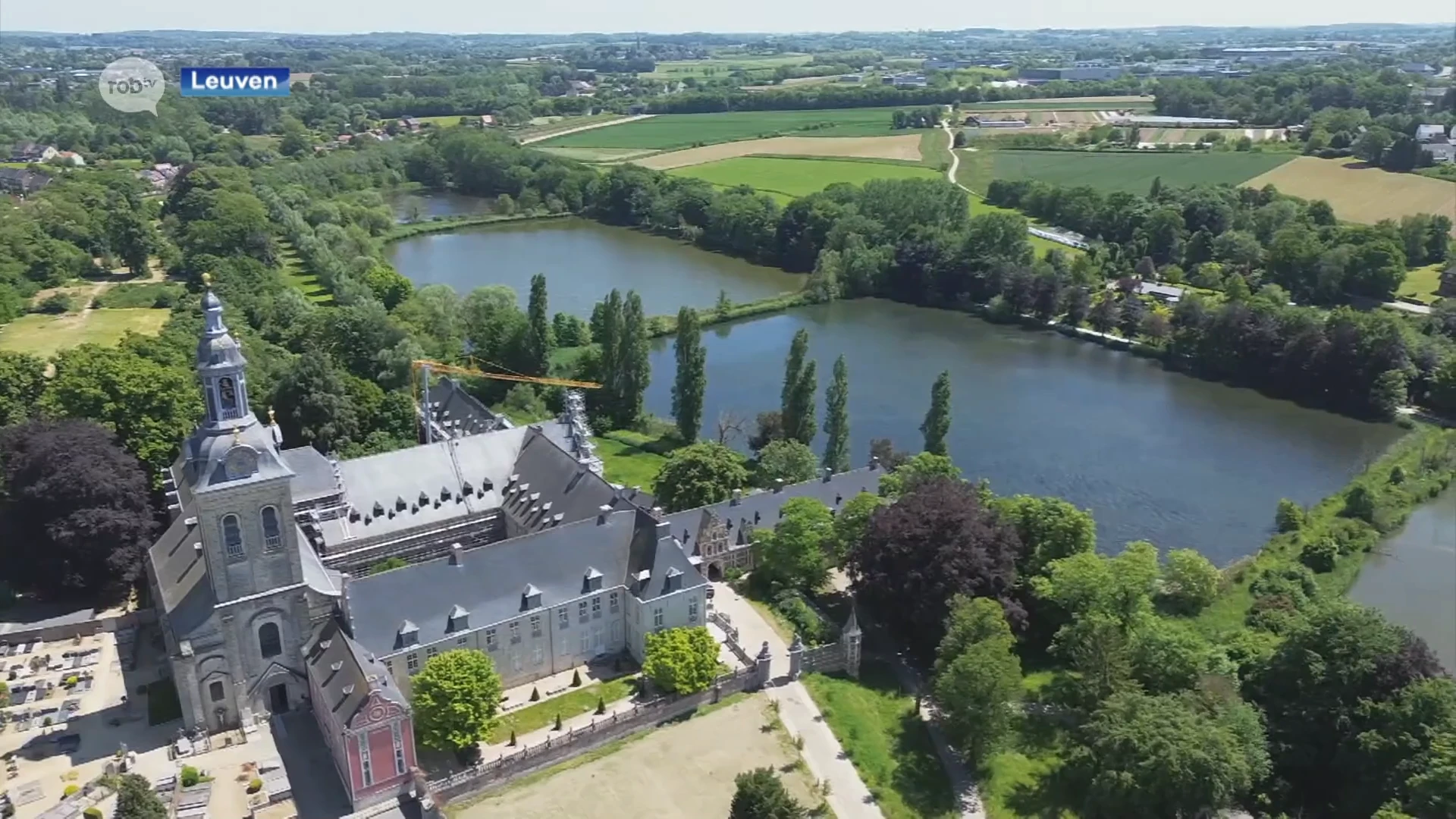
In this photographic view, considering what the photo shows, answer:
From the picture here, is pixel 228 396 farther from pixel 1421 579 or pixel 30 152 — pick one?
pixel 30 152

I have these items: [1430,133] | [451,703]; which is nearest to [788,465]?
[451,703]

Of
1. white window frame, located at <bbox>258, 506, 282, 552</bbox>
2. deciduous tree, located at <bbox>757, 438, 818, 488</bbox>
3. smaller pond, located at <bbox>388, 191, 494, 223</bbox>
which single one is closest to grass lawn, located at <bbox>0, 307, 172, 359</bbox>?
white window frame, located at <bbox>258, 506, 282, 552</bbox>

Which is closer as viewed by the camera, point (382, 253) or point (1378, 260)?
point (1378, 260)

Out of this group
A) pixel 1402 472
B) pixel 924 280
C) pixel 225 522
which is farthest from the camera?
pixel 924 280

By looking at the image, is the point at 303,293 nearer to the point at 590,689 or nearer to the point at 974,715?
the point at 590,689

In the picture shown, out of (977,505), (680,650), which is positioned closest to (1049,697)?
(977,505)

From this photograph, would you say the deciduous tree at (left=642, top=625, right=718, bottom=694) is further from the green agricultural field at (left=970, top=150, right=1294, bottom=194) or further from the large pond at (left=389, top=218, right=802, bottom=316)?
the green agricultural field at (left=970, top=150, right=1294, bottom=194)

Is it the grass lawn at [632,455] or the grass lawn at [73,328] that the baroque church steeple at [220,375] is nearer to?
the grass lawn at [632,455]
